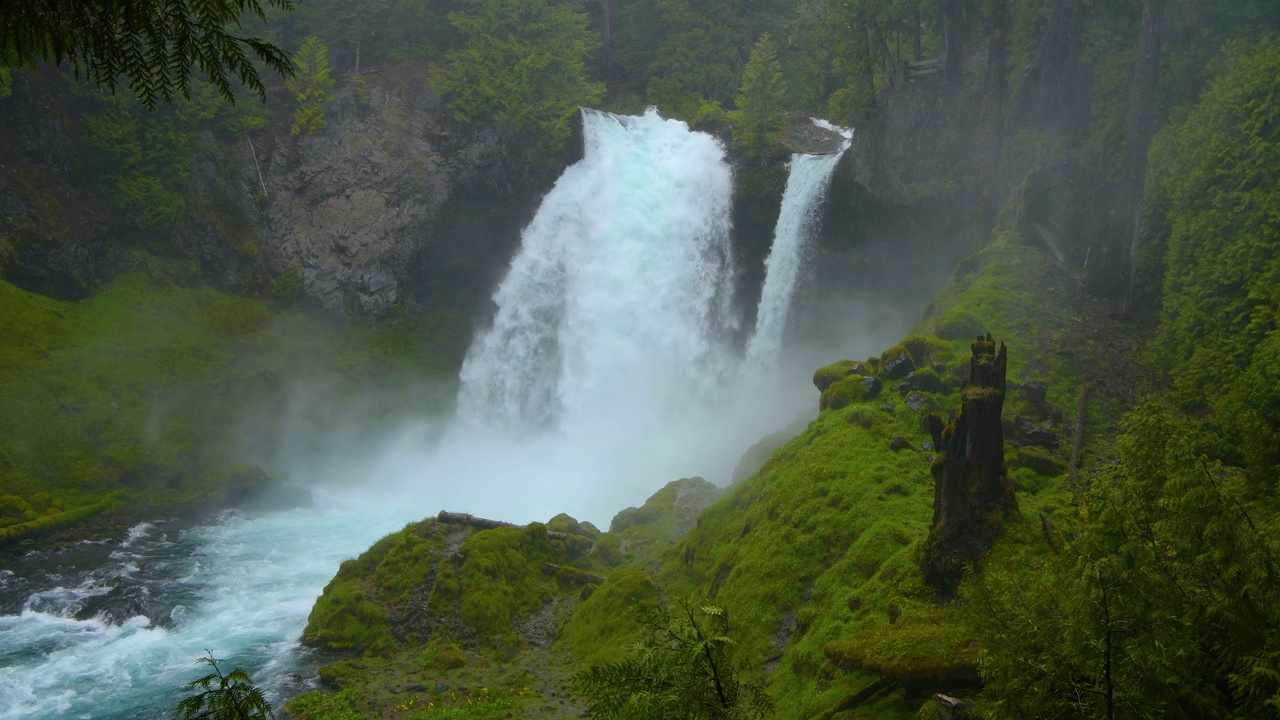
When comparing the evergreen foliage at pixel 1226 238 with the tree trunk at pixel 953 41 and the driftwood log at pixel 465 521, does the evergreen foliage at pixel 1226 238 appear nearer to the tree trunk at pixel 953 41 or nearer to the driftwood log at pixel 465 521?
the tree trunk at pixel 953 41

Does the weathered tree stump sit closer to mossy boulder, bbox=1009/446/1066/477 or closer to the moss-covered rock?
the moss-covered rock

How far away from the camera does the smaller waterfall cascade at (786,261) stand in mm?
34406

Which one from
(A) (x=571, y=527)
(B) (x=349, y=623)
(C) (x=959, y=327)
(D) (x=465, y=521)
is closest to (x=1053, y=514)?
(C) (x=959, y=327)

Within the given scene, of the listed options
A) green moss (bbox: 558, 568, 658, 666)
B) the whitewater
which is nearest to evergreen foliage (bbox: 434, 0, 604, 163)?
the whitewater

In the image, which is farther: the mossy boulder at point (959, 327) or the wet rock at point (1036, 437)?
the mossy boulder at point (959, 327)

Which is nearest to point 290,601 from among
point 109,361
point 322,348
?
point 109,361

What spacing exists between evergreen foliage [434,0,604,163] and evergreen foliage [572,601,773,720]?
37.3 m

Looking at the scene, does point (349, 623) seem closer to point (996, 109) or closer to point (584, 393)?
point (584, 393)

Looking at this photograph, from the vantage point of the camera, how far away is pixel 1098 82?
26.6 meters

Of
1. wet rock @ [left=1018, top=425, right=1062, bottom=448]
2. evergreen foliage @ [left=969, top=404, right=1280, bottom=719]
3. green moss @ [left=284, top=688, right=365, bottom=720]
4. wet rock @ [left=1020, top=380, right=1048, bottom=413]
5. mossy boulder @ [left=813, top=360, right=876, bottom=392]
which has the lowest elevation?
evergreen foliage @ [left=969, top=404, right=1280, bottom=719]

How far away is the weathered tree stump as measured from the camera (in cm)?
1204

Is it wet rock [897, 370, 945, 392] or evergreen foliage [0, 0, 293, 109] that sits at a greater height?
wet rock [897, 370, 945, 392]

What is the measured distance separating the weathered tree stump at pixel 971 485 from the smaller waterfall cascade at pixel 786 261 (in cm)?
2156

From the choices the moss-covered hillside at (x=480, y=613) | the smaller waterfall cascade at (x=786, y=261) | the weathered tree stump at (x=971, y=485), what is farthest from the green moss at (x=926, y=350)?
the smaller waterfall cascade at (x=786, y=261)
